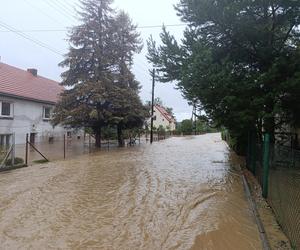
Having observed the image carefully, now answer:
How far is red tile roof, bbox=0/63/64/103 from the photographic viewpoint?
25.9m

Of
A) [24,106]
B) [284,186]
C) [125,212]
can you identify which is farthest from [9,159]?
[284,186]

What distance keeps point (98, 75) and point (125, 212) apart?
20.7 meters

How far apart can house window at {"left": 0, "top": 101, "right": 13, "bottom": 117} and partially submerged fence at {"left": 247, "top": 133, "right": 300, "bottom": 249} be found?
20.0m

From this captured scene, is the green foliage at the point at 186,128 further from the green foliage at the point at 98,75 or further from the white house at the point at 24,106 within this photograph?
the green foliage at the point at 98,75

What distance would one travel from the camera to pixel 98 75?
27672 mm

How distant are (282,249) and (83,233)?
3.39 meters

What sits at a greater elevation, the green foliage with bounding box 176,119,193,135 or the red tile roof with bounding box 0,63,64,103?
the red tile roof with bounding box 0,63,64,103

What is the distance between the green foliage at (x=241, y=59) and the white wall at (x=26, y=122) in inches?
572

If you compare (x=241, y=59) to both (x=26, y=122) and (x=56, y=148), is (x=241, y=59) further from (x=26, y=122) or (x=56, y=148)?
(x=26, y=122)

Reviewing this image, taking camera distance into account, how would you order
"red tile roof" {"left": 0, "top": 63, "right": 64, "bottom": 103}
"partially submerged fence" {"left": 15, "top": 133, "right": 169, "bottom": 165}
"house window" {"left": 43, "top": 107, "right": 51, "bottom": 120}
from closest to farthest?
"partially submerged fence" {"left": 15, "top": 133, "right": 169, "bottom": 165} → "red tile roof" {"left": 0, "top": 63, "right": 64, "bottom": 103} → "house window" {"left": 43, "top": 107, "right": 51, "bottom": 120}

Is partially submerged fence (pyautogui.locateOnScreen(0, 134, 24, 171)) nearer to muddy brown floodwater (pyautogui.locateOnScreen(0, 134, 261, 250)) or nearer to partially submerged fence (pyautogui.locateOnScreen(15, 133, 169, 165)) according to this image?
partially submerged fence (pyautogui.locateOnScreen(15, 133, 169, 165))

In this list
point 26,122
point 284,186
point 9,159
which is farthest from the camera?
point 26,122

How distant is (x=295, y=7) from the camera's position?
12906 mm

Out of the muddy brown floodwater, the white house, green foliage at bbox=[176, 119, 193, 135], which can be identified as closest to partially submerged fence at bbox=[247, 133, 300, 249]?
the muddy brown floodwater
